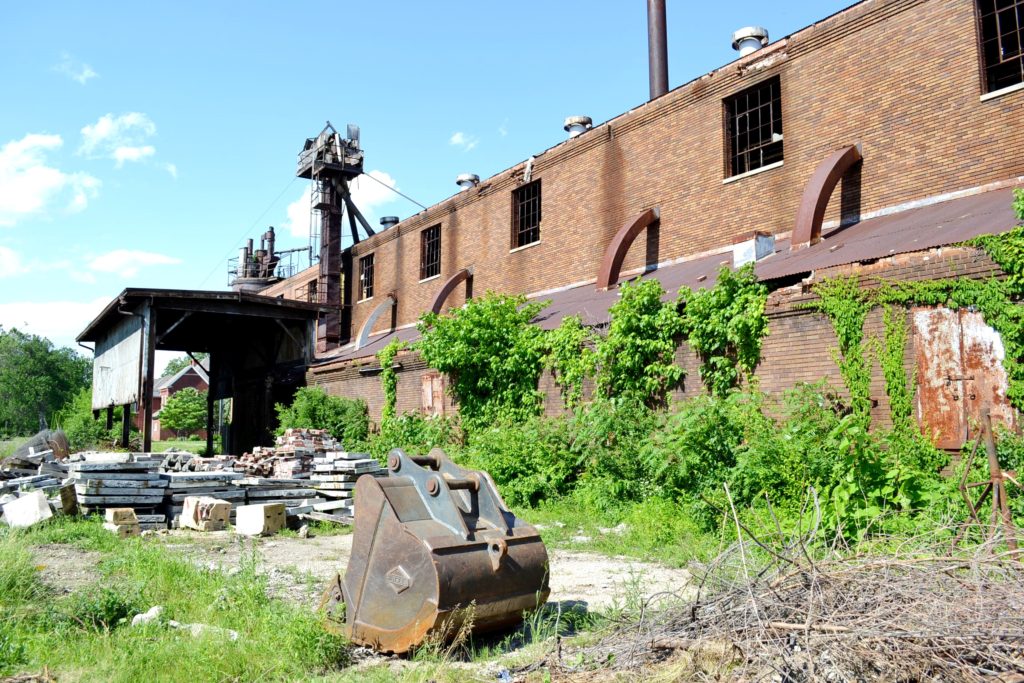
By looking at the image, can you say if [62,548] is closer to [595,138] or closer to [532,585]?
[532,585]

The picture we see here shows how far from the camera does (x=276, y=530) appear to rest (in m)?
10.9

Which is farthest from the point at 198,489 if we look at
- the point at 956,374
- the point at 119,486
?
the point at 956,374

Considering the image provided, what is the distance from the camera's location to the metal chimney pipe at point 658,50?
19516 millimetres

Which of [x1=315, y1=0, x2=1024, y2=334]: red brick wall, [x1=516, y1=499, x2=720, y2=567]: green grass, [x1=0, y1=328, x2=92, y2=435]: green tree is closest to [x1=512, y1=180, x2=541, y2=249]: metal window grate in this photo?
[x1=315, y1=0, x2=1024, y2=334]: red brick wall

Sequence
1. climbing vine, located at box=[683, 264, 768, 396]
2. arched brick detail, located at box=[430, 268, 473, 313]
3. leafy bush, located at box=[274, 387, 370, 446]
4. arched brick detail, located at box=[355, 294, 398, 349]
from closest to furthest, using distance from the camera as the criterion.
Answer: climbing vine, located at box=[683, 264, 768, 396]
leafy bush, located at box=[274, 387, 370, 446]
arched brick detail, located at box=[430, 268, 473, 313]
arched brick detail, located at box=[355, 294, 398, 349]

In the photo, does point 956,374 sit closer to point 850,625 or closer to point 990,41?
point 990,41

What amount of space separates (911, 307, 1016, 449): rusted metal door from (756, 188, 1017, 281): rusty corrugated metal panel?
0.99 metres

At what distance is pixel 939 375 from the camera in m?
9.02

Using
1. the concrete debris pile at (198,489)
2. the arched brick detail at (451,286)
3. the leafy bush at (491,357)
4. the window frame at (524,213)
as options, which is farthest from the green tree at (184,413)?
the concrete debris pile at (198,489)

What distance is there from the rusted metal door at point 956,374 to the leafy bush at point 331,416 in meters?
14.1

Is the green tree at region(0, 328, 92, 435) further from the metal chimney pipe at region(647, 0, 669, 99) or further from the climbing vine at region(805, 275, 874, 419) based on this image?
the climbing vine at region(805, 275, 874, 419)

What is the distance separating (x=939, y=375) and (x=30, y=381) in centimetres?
6967

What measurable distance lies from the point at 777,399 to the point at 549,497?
401 cm

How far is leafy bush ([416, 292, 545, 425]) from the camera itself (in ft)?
49.3
